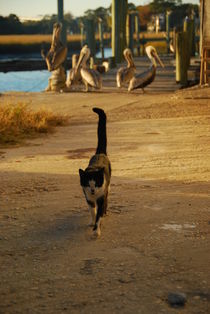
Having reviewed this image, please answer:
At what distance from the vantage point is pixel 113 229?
5863mm

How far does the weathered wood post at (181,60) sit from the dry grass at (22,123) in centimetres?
772

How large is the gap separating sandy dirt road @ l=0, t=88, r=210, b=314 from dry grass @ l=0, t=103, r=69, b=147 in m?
0.45

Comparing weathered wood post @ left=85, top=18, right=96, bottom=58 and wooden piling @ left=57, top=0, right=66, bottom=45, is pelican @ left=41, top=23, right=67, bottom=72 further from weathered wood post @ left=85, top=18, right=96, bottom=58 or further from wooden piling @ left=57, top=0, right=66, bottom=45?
weathered wood post @ left=85, top=18, right=96, bottom=58

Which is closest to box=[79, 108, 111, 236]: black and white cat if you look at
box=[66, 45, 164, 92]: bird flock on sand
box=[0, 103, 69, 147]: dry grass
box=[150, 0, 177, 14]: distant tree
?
box=[0, 103, 69, 147]: dry grass

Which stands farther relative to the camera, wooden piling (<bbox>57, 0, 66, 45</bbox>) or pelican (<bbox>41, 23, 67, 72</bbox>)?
wooden piling (<bbox>57, 0, 66, 45</bbox>)

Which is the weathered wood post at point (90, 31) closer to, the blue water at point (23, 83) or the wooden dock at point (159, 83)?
the blue water at point (23, 83)

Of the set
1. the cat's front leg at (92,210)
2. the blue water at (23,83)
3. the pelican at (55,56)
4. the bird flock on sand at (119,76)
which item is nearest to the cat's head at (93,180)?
the cat's front leg at (92,210)

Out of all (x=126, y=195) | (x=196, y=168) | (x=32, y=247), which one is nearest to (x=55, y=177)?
(x=126, y=195)

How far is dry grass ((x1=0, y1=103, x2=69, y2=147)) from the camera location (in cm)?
1064

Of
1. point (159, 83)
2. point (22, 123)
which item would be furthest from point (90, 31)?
point (22, 123)

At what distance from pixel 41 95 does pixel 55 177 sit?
390 inches

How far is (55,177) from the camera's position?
25.6 feet

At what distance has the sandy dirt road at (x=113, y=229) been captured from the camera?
178 inches

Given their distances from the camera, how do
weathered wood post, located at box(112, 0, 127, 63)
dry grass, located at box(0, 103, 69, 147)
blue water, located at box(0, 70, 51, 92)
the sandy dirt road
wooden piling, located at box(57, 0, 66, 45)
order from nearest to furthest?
1. the sandy dirt road
2. dry grass, located at box(0, 103, 69, 147)
3. wooden piling, located at box(57, 0, 66, 45)
4. weathered wood post, located at box(112, 0, 127, 63)
5. blue water, located at box(0, 70, 51, 92)
